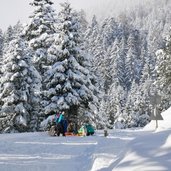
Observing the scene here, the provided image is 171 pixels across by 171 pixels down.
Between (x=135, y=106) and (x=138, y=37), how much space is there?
12504 cm

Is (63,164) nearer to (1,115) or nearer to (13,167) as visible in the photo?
(13,167)

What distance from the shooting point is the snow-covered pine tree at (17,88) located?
34.6 m

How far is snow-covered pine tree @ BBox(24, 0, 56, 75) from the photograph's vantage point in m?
40.9

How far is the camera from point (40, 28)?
4216 centimetres

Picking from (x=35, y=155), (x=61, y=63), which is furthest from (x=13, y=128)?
(x=35, y=155)

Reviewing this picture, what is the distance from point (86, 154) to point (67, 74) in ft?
60.8

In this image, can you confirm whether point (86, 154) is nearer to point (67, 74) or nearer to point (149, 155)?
point (149, 155)

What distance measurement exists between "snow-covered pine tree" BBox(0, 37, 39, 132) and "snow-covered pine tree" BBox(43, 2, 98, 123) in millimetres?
1781

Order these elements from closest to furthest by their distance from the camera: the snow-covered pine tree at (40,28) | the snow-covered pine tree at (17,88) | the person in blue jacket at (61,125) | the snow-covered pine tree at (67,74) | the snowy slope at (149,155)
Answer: the snowy slope at (149,155), the person in blue jacket at (61,125), the snow-covered pine tree at (67,74), the snow-covered pine tree at (17,88), the snow-covered pine tree at (40,28)

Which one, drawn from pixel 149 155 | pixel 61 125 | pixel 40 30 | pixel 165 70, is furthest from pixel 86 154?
pixel 165 70

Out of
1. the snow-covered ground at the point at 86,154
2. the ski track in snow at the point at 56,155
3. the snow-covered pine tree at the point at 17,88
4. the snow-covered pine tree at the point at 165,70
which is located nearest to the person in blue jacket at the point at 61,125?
the snow-covered ground at the point at 86,154

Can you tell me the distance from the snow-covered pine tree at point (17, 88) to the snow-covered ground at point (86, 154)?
47.5ft

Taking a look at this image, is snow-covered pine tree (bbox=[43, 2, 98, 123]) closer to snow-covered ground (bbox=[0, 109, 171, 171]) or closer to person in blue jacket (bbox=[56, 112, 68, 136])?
person in blue jacket (bbox=[56, 112, 68, 136])

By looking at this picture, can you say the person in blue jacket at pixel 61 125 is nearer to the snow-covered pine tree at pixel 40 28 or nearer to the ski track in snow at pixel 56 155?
the ski track in snow at pixel 56 155
